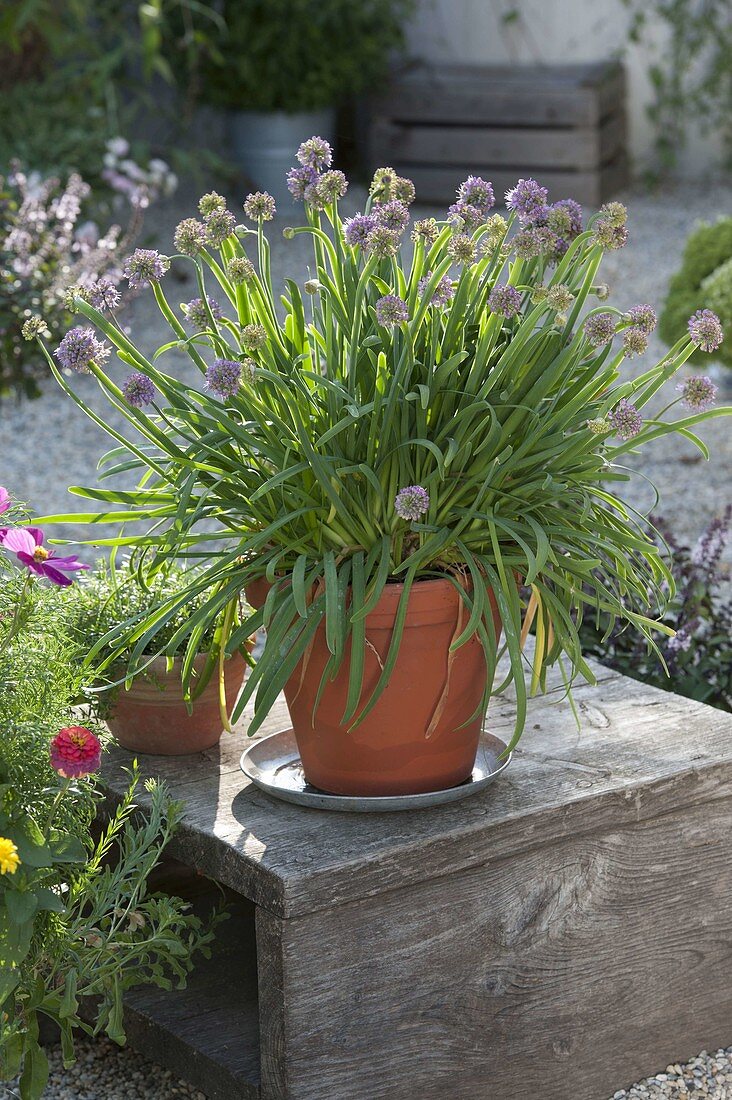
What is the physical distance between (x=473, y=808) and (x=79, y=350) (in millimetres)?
622

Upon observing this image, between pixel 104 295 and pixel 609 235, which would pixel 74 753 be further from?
pixel 609 235

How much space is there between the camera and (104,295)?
144cm

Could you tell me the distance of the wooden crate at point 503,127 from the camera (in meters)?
7.44

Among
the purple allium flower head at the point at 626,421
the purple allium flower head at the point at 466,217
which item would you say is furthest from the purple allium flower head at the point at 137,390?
the purple allium flower head at the point at 626,421

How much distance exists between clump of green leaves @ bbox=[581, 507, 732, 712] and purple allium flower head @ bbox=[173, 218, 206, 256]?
105 cm

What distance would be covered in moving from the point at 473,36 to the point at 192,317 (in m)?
7.68

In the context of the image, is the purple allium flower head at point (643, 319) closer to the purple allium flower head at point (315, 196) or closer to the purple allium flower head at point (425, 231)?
the purple allium flower head at point (425, 231)

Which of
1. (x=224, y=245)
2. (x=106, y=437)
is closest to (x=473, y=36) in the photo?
(x=106, y=437)

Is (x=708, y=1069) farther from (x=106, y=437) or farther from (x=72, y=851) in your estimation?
(x=106, y=437)

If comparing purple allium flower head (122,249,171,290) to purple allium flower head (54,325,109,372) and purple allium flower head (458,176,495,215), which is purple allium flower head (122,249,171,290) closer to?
purple allium flower head (54,325,109,372)

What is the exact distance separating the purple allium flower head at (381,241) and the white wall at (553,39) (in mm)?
7500

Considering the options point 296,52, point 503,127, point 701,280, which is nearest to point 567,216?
point 701,280

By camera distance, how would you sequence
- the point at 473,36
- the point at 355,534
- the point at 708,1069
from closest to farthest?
1. the point at 355,534
2. the point at 708,1069
3. the point at 473,36

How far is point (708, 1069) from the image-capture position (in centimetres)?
173
